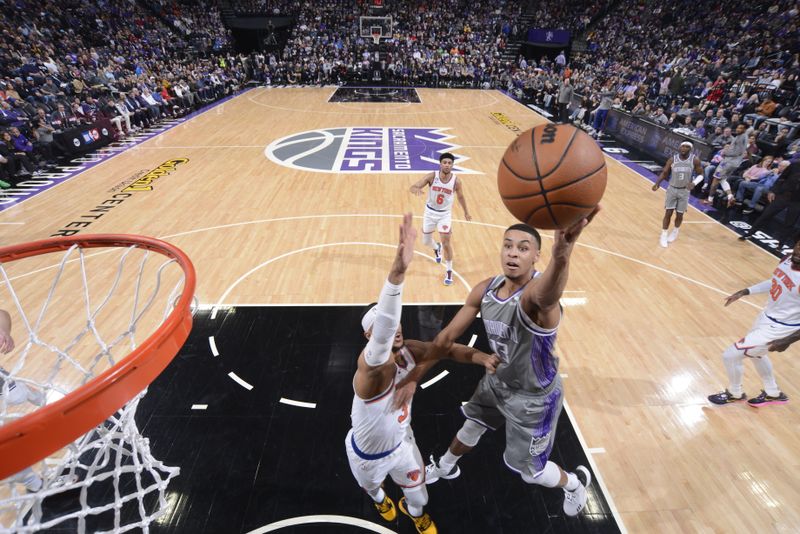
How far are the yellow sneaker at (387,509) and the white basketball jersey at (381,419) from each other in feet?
2.69

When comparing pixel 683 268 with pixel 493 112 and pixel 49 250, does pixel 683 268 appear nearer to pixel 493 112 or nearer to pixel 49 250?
pixel 49 250

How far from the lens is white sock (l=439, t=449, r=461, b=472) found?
11.1 feet

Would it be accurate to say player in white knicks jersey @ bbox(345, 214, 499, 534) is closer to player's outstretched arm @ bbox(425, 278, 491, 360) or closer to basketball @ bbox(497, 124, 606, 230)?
player's outstretched arm @ bbox(425, 278, 491, 360)

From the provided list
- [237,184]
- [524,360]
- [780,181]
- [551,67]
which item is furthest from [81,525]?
[551,67]

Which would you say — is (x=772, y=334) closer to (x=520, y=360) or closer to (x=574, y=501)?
(x=574, y=501)

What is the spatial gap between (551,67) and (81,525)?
2938 cm

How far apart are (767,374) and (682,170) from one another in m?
3.86

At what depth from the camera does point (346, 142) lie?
43.9 feet

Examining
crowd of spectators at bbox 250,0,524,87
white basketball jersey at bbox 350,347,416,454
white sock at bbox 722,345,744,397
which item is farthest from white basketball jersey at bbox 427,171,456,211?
crowd of spectators at bbox 250,0,524,87

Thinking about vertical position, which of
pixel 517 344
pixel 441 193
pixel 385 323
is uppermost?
pixel 385 323

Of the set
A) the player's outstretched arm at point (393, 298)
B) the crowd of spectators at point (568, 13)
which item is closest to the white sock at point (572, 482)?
the player's outstretched arm at point (393, 298)

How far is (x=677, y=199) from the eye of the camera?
283 inches

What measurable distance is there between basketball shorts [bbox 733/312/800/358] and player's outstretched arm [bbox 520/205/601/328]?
2741 mm

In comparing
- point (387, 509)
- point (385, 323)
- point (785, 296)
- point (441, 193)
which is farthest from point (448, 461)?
A: point (441, 193)
